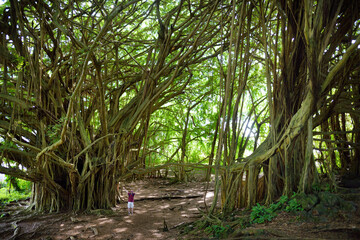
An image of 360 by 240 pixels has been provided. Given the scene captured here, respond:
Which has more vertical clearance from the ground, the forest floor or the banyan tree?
the banyan tree

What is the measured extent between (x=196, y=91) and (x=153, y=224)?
10.1ft

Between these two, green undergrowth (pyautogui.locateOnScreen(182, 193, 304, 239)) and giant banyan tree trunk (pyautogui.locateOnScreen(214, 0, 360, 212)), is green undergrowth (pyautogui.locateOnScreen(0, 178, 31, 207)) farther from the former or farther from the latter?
giant banyan tree trunk (pyautogui.locateOnScreen(214, 0, 360, 212))

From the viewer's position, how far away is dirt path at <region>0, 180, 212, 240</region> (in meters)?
3.59

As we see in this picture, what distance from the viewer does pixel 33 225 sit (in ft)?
13.1

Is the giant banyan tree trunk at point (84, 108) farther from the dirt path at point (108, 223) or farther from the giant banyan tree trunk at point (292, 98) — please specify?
the giant banyan tree trunk at point (292, 98)

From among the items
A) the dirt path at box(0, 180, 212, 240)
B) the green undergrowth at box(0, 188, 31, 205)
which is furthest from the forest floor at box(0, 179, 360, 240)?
the green undergrowth at box(0, 188, 31, 205)

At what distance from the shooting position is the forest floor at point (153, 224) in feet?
6.59

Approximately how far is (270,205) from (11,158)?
4286 mm

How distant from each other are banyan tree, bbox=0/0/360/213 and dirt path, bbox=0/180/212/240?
19.8 inches

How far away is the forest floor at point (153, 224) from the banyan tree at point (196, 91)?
0.38m

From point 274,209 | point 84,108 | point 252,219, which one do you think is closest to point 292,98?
point 274,209

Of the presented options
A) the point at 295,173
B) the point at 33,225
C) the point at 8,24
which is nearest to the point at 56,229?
the point at 33,225

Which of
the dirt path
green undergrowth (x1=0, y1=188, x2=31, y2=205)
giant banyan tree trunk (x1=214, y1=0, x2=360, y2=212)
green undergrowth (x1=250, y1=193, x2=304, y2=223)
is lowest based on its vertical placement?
the dirt path

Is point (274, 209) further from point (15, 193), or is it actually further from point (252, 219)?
point (15, 193)
